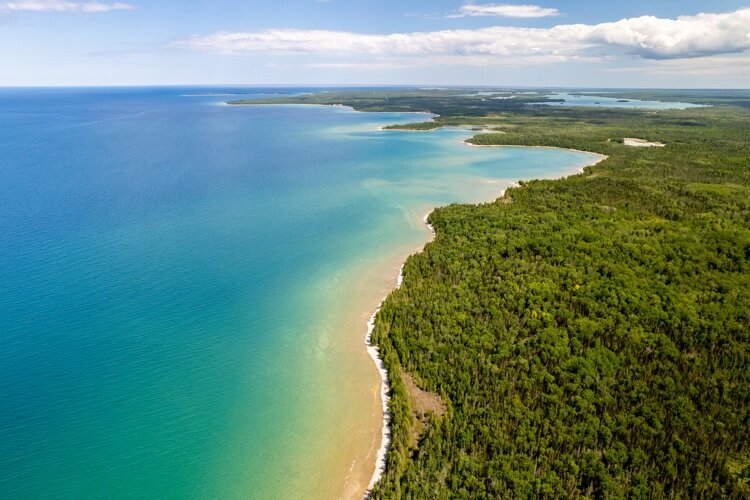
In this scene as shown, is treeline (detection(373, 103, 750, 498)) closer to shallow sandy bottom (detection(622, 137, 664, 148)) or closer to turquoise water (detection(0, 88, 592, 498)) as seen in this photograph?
→ turquoise water (detection(0, 88, 592, 498))

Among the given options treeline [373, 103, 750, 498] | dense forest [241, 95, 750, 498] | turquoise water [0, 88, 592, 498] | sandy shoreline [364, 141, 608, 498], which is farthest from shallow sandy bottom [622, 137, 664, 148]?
sandy shoreline [364, 141, 608, 498]

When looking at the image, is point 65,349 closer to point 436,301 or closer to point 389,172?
point 436,301

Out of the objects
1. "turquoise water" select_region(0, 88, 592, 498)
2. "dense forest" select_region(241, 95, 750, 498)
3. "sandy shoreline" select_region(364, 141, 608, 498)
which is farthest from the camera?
"turquoise water" select_region(0, 88, 592, 498)

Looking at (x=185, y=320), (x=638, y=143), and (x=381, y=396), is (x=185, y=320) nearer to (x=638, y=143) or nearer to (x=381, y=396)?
(x=381, y=396)

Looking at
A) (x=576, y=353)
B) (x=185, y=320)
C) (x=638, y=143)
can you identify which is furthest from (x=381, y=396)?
(x=638, y=143)

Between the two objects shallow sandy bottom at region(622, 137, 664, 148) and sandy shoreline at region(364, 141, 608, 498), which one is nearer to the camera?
sandy shoreline at region(364, 141, 608, 498)
